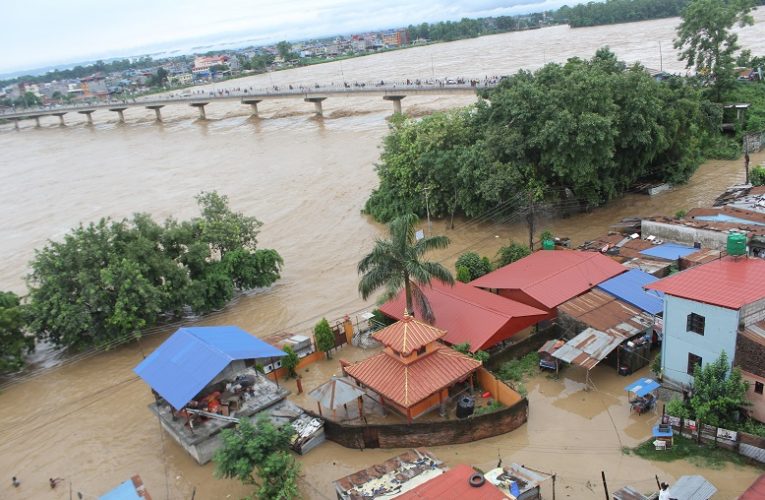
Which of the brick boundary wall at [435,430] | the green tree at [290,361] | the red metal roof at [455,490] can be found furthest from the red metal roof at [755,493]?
the green tree at [290,361]

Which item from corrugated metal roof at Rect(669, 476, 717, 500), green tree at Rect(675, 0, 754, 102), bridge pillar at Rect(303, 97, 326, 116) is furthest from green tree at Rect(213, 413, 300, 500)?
bridge pillar at Rect(303, 97, 326, 116)

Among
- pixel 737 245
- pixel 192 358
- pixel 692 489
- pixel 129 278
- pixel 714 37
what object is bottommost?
pixel 692 489

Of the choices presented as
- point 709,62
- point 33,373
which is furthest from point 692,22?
point 33,373

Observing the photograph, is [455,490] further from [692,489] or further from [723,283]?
[723,283]

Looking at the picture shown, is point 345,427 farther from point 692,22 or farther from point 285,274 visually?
point 692,22

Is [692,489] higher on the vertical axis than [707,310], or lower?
lower

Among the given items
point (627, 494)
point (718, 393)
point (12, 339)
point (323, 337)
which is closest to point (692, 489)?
point (627, 494)

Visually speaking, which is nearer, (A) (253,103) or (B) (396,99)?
(B) (396,99)
